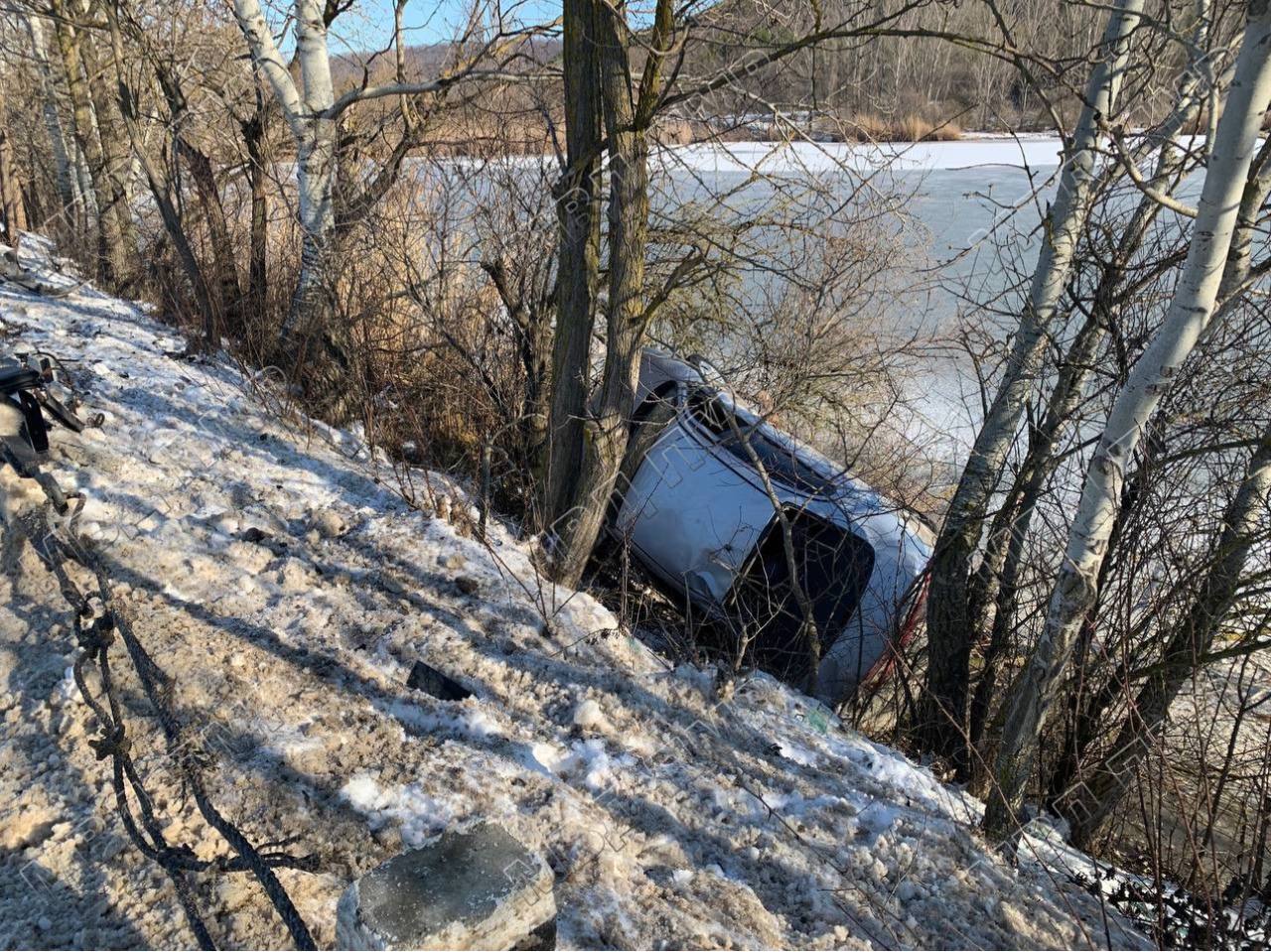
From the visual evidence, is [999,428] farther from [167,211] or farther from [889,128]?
[167,211]

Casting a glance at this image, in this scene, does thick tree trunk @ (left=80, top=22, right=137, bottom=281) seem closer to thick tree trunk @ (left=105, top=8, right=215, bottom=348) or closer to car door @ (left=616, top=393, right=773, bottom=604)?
thick tree trunk @ (left=105, top=8, right=215, bottom=348)

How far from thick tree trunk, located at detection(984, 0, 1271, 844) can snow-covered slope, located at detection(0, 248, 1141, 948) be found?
428 millimetres

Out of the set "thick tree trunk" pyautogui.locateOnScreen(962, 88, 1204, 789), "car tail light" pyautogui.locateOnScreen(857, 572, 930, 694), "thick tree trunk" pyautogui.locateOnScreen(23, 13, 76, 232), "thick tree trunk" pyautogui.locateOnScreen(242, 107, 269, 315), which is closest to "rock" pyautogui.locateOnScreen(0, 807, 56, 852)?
"thick tree trunk" pyautogui.locateOnScreen(962, 88, 1204, 789)

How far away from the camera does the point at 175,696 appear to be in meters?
2.97

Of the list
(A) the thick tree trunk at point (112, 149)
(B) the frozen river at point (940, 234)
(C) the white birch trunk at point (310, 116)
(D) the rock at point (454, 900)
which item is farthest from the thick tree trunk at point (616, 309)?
(A) the thick tree trunk at point (112, 149)

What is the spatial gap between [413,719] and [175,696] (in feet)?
2.58

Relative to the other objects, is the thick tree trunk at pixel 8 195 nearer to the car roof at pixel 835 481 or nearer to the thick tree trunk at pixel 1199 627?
the car roof at pixel 835 481

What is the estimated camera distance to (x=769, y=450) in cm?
592

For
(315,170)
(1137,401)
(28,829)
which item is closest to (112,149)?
(315,170)

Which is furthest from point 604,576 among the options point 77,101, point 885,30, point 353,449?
point 77,101

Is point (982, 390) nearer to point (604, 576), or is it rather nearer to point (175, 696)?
point (604, 576)

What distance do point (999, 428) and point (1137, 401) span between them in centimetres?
174

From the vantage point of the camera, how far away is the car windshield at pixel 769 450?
548cm

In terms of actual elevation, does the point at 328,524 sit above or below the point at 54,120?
below
